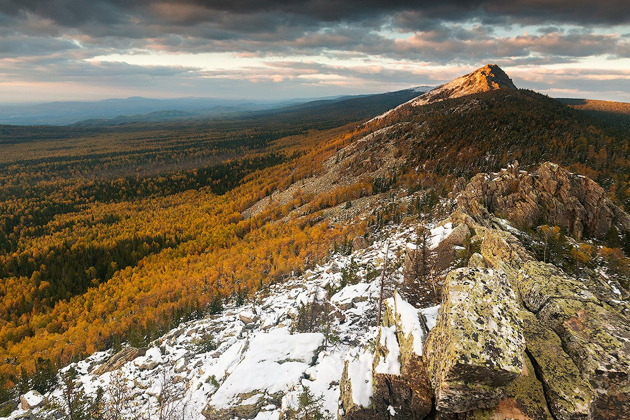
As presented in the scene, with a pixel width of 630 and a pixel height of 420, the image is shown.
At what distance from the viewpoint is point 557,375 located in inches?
416

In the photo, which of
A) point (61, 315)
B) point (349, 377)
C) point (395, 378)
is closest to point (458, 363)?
point (395, 378)

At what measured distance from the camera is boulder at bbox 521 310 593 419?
31.8 ft

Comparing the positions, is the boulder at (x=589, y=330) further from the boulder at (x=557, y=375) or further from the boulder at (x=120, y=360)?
the boulder at (x=120, y=360)

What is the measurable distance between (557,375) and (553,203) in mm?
30493

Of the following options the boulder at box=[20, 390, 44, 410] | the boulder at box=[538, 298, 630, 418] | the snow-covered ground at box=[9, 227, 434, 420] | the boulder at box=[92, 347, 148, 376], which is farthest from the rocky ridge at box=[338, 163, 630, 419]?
the boulder at box=[20, 390, 44, 410]

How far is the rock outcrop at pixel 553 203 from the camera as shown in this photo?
3073 cm

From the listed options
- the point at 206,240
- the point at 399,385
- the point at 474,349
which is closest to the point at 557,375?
the point at 474,349

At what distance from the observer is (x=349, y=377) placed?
15.8 metres

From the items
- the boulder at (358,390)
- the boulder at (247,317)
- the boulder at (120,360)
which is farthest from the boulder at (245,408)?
the boulder at (120,360)

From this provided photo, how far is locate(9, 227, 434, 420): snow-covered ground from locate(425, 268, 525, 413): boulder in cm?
324

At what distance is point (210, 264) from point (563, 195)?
81817 millimetres

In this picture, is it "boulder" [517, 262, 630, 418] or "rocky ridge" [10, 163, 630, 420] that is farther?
"rocky ridge" [10, 163, 630, 420]

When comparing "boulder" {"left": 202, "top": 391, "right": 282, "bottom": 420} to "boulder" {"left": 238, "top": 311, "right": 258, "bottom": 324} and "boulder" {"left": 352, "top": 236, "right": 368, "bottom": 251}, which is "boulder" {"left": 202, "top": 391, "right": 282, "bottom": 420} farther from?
"boulder" {"left": 352, "top": 236, "right": 368, "bottom": 251}

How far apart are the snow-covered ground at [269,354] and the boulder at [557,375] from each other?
496cm
